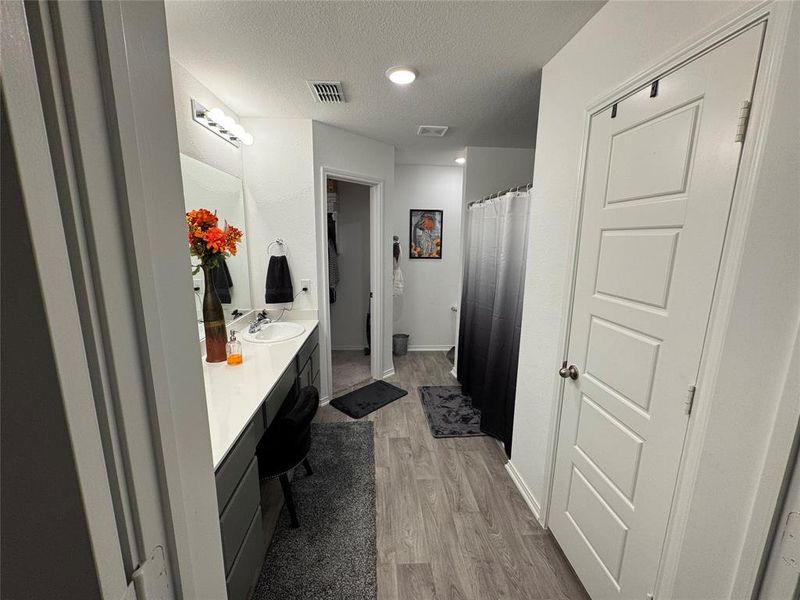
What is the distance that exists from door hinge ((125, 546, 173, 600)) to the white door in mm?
1272

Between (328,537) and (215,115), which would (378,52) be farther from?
(328,537)

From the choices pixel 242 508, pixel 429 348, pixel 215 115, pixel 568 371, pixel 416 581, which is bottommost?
pixel 416 581

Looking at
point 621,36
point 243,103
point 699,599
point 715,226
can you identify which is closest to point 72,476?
point 715,226

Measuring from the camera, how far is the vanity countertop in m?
1.19

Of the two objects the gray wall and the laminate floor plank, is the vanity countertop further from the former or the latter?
the laminate floor plank

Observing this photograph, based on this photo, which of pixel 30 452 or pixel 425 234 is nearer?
pixel 30 452

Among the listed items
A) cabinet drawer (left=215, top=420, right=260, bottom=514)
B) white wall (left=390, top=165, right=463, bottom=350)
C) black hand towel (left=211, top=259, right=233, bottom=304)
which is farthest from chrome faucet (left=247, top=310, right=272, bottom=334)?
white wall (left=390, top=165, right=463, bottom=350)

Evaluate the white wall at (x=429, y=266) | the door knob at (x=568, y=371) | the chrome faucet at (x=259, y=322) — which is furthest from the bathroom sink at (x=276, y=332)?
the white wall at (x=429, y=266)

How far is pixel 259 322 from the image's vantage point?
2.54 m

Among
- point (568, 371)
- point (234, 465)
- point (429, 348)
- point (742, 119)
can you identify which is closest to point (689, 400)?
point (568, 371)

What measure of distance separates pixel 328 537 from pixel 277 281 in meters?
1.81

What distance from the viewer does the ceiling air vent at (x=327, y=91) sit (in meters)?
1.97

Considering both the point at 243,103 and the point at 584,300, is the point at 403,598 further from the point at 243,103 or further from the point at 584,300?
the point at 243,103

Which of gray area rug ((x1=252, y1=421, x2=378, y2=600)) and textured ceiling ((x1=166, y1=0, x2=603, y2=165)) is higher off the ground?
textured ceiling ((x1=166, y1=0, x2=603, y2=165))
